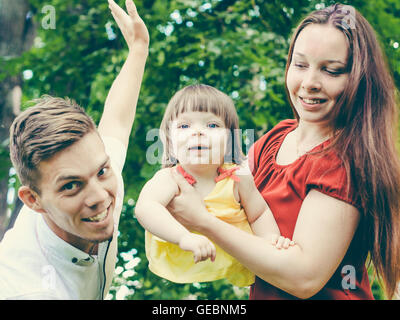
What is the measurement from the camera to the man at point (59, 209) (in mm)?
1334

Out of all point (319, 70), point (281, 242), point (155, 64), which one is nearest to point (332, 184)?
point (281, 242)

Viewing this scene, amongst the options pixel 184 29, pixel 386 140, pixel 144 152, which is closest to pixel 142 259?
pixel 144 152

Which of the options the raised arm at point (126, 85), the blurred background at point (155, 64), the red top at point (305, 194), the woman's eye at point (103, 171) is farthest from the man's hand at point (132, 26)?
the blurred background at point (155, 64)

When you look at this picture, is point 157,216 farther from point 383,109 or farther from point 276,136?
point 383,109

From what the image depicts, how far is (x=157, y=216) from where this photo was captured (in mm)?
1323

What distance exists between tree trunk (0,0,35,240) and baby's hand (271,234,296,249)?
5.99 feet

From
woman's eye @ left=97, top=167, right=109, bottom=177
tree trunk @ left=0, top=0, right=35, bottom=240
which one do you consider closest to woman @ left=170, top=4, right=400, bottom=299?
woman's eye @ left=97, top=167, right=109, bottom=177

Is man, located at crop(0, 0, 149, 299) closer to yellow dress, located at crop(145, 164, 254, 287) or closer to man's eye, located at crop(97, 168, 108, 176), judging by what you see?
man's eye, located at crop(97, 168, 108, 176)

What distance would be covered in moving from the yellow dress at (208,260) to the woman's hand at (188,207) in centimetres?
5

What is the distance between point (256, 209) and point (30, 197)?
599mm

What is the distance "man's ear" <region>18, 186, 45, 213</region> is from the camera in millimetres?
1360

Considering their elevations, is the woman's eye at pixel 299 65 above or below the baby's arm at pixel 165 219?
above

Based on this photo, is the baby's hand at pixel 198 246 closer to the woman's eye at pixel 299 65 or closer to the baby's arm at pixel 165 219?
the baby's arm at pixel 165 219

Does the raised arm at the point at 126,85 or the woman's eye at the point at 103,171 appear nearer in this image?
the woman's eye at the point at 103,171
